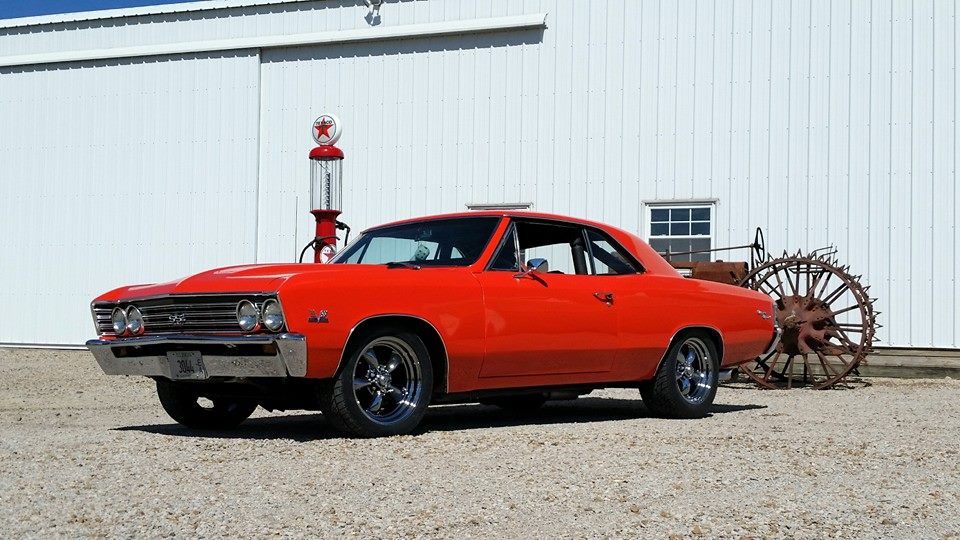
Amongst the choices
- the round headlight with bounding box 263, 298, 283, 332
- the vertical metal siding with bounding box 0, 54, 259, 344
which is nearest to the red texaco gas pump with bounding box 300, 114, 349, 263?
the vertical metal siding with bounding box 0, 54, 259, 344

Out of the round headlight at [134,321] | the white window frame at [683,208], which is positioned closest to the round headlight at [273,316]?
the round headlight at [134,321]

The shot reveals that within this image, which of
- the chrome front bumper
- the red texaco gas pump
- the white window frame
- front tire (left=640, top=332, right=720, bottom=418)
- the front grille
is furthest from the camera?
the white window frame

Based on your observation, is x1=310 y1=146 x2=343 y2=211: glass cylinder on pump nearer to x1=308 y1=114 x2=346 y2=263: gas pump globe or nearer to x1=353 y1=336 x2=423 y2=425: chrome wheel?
x1=308 y1=114 x2=346 y2=263: gas pump globe

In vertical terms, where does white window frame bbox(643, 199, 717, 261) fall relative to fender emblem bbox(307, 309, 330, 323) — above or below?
above

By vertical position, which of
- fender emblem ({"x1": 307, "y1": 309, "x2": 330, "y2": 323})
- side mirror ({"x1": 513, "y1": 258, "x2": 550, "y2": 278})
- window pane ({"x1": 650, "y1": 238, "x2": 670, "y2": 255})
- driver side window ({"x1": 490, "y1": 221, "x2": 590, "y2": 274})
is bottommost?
fender emblem ({"x1": 307, "y1": 309, "x2": 330, "y2": 323})

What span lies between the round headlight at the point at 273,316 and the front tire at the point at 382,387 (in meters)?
0.47

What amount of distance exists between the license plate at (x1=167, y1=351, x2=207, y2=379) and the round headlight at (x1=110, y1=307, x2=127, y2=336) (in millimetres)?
504

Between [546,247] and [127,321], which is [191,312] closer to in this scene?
[127,321]

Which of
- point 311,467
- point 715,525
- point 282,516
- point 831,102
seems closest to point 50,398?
point 311,467

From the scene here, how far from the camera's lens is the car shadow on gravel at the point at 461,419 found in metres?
7.52

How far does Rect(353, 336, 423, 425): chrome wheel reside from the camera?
6.98 meters

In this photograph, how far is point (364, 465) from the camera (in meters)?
5.90

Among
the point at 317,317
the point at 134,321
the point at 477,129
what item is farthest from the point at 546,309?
the point at 477,129

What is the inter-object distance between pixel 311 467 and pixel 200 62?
1473 centimetres
